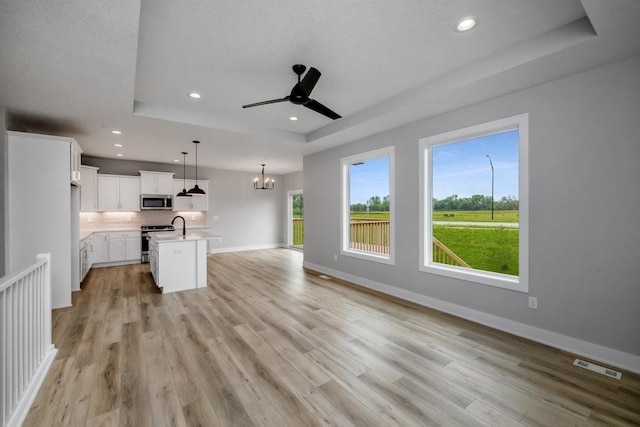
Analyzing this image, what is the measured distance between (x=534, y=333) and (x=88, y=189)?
8.46 m

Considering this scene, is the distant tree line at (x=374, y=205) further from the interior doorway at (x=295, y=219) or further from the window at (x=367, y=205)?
the interior doorway at (x=295, y=219)

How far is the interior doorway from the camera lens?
980 cm

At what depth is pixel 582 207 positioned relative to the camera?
262 centimetres

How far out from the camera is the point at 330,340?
2893mm

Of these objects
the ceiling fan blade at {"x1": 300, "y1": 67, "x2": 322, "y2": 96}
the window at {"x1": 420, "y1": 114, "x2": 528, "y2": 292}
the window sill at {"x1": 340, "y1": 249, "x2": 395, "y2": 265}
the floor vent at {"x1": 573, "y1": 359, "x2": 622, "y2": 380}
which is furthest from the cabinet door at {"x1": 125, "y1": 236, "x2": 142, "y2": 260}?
the floor vent at {"x1": 573, "y1": 359, "x2": 622, "y2": 380}

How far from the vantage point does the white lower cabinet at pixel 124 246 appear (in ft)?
21.8

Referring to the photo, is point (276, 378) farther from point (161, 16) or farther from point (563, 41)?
point (563, 41)

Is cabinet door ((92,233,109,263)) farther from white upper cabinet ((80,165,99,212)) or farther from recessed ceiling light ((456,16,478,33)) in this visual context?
recessed ceiling light ((456,16,478,33))

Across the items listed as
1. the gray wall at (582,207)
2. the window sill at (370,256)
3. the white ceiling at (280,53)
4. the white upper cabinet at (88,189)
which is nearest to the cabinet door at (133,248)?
the white upper cabinet at (88,189)

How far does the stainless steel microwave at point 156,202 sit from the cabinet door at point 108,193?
0.54m

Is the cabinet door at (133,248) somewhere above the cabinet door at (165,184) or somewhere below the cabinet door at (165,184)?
below

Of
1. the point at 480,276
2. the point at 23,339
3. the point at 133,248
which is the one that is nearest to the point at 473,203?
the point at 480,276

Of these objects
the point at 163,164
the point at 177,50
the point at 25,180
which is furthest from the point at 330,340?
the point at 163,164

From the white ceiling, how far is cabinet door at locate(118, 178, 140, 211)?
2705 millimetres
